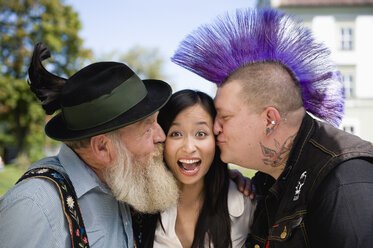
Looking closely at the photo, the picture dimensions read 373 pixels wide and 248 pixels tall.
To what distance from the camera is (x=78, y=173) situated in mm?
2348

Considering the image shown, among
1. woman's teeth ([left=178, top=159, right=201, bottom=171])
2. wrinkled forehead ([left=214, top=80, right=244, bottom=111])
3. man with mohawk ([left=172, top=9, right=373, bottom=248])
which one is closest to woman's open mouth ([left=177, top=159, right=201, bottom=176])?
woman's teeth ([left=178, top=159, right=201, bottom=171])

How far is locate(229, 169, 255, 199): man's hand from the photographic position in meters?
3.05

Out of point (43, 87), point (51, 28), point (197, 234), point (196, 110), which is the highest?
point (51, 28)

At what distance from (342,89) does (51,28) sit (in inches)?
862

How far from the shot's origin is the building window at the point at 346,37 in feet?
84.5

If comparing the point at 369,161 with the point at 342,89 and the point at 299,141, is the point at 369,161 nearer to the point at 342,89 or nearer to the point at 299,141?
the point at 299,141

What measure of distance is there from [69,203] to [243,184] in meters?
1.46

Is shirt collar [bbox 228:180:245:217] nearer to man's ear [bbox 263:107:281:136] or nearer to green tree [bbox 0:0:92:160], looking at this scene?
man's ear [bbox 263:107:281:136]

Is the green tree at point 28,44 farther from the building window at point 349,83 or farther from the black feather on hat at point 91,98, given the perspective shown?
the black feather on hat at point 91,98

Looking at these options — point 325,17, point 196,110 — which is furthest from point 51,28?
point 196,110

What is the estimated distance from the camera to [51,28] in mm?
22250

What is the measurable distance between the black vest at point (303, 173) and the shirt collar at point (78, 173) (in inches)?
44.1

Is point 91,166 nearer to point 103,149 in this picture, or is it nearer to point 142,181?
point 103,149

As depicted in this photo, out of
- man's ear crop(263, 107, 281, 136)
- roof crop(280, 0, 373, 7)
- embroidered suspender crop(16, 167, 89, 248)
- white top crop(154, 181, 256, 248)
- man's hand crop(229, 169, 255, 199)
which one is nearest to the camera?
embroidered suspender crop(16, 167, 89, 248)
